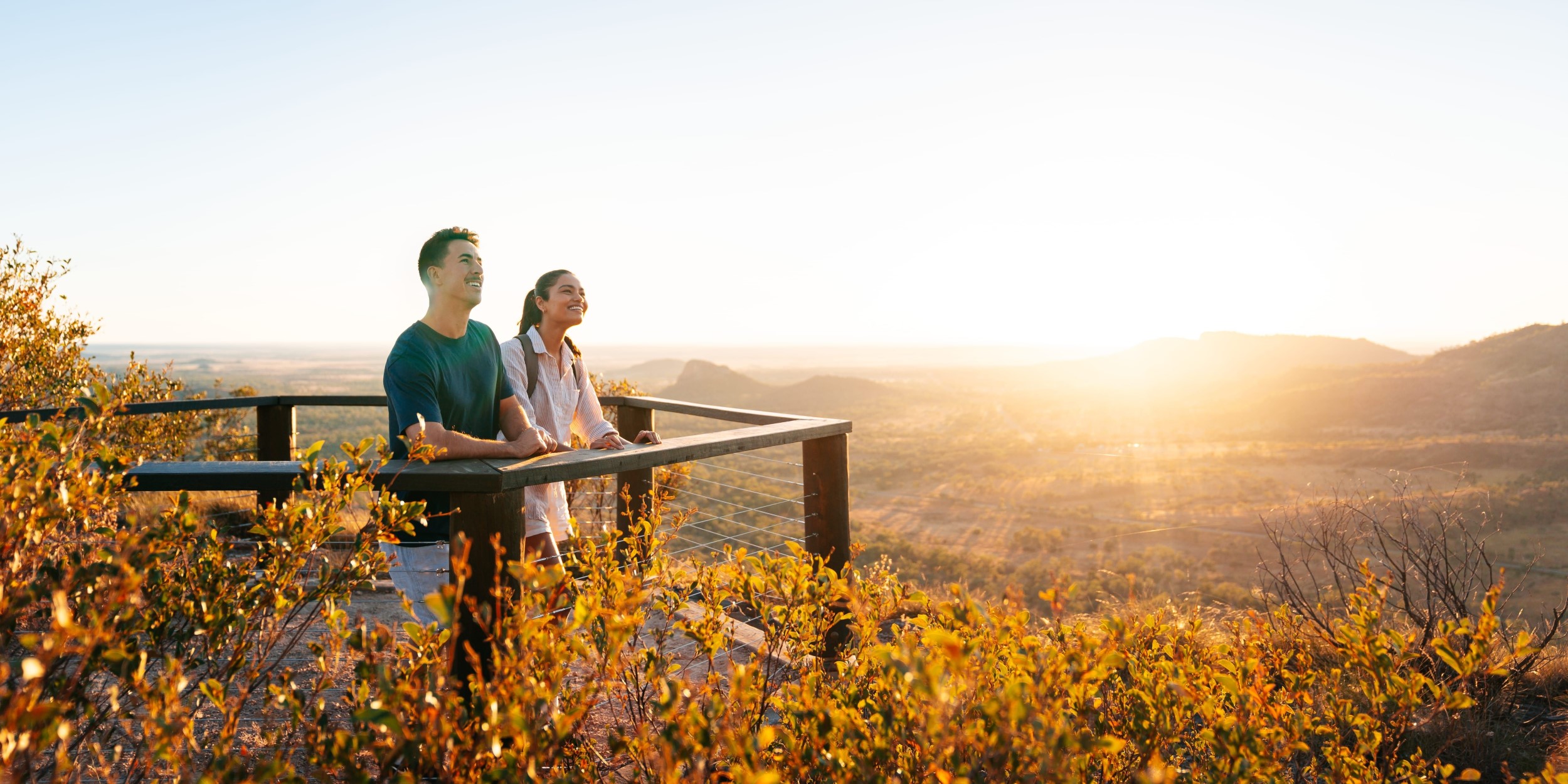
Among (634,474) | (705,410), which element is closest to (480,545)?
(705,410)

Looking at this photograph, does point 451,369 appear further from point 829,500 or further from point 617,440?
point 829,500

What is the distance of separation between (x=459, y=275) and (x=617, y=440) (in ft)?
2.52

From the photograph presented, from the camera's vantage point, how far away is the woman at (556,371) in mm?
3174

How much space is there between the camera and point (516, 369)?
320 centimetres

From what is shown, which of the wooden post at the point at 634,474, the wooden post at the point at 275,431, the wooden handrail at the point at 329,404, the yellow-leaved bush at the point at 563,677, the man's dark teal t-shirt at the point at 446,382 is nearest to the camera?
the yellow-leaved bush at the point at 563,677

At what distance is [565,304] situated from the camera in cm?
324

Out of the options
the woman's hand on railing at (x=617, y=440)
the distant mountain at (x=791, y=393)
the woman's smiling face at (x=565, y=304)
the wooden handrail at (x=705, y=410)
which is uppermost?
the woman's smiling face at (x=565, y=304)

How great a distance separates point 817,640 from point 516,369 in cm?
183

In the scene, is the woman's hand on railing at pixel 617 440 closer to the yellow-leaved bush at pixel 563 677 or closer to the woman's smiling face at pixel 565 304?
the woman's smiling face at pixel 565 304

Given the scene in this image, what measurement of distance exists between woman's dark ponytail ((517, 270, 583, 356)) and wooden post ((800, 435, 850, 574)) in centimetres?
108

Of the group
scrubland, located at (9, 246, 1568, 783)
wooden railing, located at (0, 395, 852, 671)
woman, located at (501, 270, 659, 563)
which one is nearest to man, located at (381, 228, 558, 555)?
woman, located at (501, 270, 659, 563)

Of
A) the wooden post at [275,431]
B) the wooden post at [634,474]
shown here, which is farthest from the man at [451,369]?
the wooden post at [275,431]

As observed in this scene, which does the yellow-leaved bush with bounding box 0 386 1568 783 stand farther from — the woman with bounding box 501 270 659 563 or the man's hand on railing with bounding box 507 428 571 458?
the woman with bounding box 501 270 659 563

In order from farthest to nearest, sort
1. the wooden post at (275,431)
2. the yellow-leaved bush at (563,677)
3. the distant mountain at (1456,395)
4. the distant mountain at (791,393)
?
the distant mountain at (791,393) < the distant mountain at (1456,395) < the wooden post at (275,431) < the yellow-leaved bush at (563,677)
